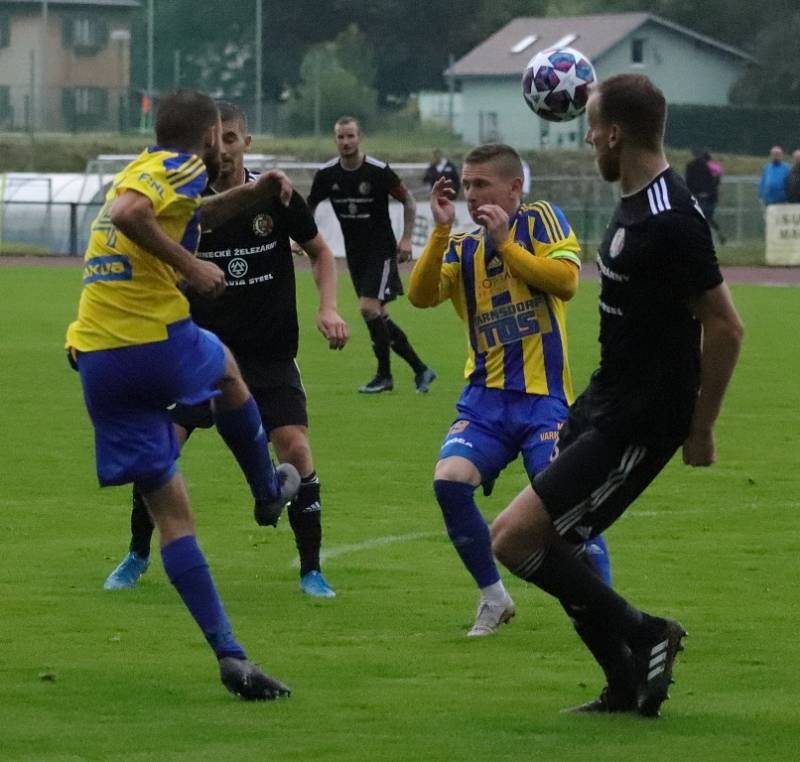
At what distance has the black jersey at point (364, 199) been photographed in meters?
15.9

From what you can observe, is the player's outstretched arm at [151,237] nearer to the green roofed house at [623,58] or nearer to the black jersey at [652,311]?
the black jersey at [652,311]

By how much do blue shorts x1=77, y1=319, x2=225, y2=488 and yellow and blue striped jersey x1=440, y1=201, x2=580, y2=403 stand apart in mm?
1479

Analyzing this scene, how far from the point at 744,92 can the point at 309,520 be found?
72.4m

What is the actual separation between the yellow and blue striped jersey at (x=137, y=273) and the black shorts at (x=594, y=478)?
1.32 meters

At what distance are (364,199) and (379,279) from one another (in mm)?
685

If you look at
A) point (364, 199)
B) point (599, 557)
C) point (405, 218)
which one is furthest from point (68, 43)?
point (599, 557)

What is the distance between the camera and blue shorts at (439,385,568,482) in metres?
7.18

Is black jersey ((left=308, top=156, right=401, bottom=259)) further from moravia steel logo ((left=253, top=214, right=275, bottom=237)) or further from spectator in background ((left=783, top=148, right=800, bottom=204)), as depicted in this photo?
spectator in background ((left=783, top=148, right=800, bottom=204))

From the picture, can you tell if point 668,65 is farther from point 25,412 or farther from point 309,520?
point 309,520

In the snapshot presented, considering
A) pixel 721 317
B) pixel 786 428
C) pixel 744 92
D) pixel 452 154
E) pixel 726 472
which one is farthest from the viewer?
pixel 744 92

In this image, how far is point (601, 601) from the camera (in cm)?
588

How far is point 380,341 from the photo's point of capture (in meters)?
15.8

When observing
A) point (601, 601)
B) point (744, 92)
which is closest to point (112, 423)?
point (601, 601)

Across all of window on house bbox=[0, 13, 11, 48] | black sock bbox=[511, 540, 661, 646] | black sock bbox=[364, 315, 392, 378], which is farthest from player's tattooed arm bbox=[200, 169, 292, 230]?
window on house bbox=[0, 13, 11, 48]
